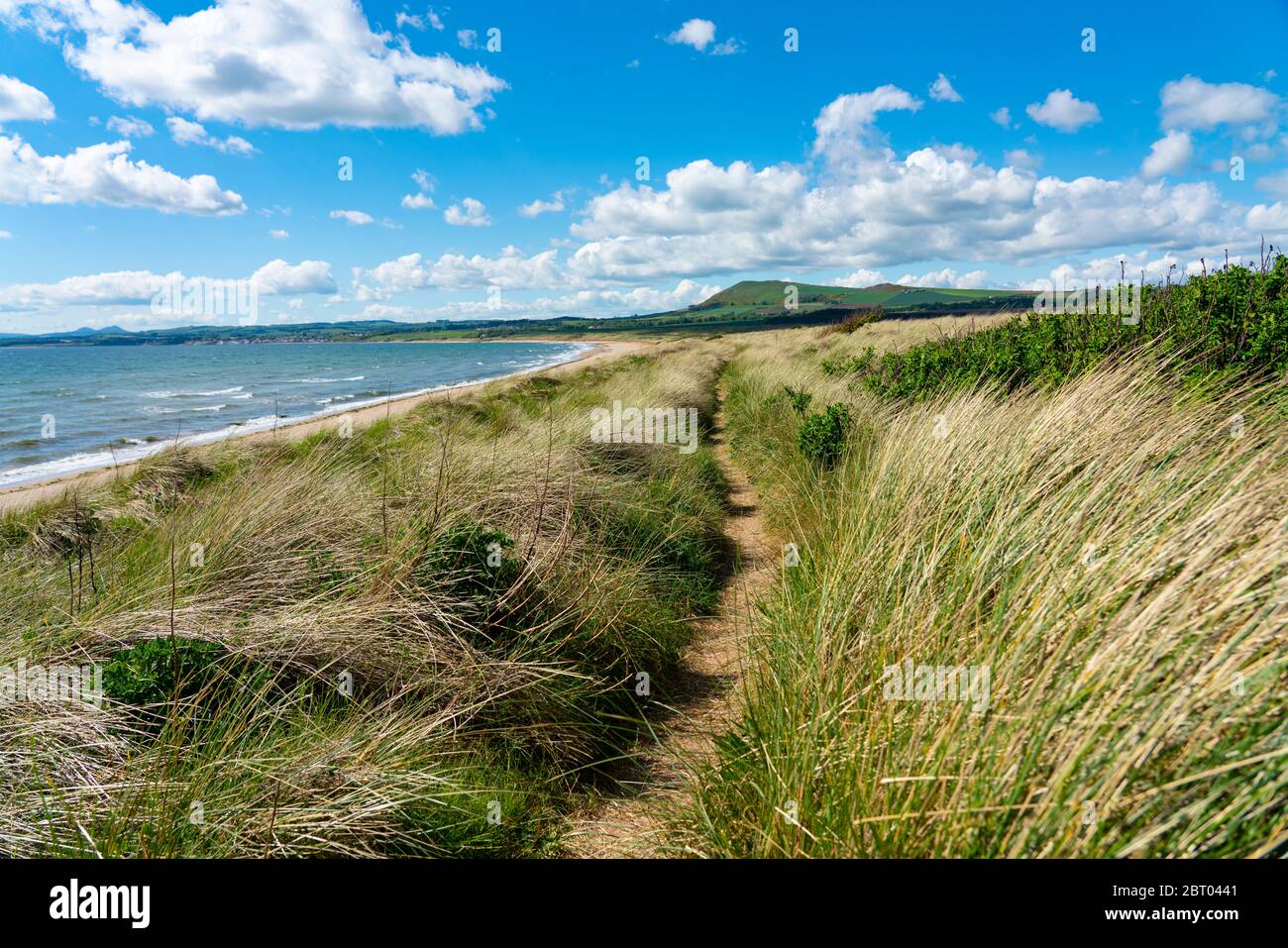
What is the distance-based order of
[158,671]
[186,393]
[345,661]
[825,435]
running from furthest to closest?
[186,393] → [825,435] → [345,661] → [158,671]

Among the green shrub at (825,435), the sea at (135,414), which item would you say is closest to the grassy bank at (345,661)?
the green shrub at (825,435)

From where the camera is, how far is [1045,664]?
2006 mm

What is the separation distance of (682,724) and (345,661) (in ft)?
6.57

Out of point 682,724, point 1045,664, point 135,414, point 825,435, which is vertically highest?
point 135,414

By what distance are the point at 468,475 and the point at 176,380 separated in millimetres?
57096

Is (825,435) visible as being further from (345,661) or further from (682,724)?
(345,661)

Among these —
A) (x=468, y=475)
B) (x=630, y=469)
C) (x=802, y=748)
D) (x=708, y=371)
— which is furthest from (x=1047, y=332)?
(x=708, y=371)

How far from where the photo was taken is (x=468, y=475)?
585 cm

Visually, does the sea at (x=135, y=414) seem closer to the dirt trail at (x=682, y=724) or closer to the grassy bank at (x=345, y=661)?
the grassy bank at (x=345, y=661)

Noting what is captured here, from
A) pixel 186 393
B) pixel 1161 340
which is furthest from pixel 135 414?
pixel 1161 340

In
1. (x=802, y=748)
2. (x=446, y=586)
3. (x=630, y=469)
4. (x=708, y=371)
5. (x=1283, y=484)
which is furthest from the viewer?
(x=708, y=371)

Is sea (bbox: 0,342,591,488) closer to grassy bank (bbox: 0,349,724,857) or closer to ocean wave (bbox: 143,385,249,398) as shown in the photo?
ocean wave (bbox: 143,385,249,398)

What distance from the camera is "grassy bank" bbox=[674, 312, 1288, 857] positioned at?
1.66 m
